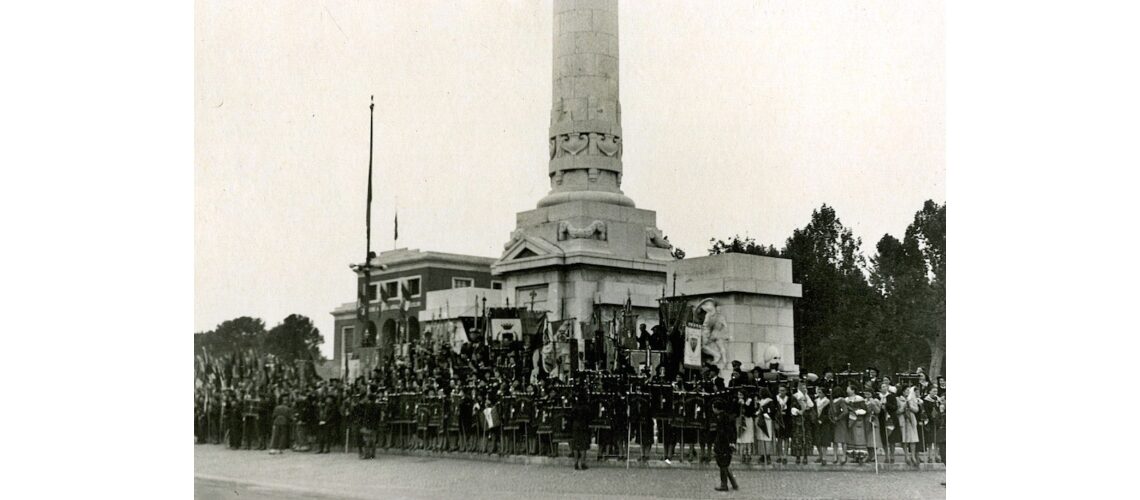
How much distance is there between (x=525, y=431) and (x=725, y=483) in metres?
4.23

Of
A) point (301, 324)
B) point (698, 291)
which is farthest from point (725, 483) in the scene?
point (301, 324)

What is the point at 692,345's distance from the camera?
21.6 metres

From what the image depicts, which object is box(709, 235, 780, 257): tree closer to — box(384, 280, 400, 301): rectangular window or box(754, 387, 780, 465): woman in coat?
box(384, 280, 400, 301): rectangular window

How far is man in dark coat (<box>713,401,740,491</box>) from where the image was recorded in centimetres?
1571

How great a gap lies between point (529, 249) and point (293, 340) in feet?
28.8

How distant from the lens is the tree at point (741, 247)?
1561 inches

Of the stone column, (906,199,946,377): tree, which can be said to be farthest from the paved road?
(906,199,946,377): tree

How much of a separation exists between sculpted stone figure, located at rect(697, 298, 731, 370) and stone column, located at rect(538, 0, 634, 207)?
3459 millimetres

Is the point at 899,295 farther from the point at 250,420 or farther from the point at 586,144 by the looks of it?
the point at 250,420

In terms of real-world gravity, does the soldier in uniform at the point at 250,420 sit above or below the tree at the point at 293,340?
below

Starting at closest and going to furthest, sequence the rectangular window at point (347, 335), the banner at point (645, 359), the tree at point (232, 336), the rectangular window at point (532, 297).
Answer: the banner at point (645, 359), the tree at point (232, 336), the rectangular window at point (532, 297), the rectangular window at point (347, 335)

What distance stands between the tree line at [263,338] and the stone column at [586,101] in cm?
647

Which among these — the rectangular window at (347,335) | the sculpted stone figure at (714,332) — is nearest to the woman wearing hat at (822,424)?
the sculpted stone figure at (714,332)

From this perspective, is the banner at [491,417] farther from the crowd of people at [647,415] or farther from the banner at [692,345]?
the banner at [692,345]
